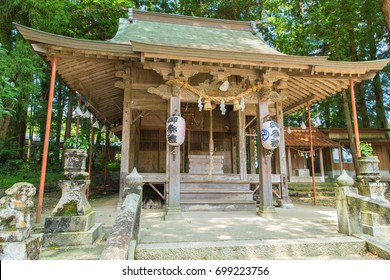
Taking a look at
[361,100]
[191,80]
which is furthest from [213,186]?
[361,100]

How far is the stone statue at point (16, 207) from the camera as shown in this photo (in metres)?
1.90

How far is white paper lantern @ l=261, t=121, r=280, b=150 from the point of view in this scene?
18.1 feet

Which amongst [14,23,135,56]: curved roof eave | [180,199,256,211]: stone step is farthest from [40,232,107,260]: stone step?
[14,23,135,56]: curved roof eave

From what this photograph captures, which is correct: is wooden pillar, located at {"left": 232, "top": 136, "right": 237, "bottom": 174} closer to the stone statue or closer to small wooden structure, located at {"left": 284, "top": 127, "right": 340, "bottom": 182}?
small wooden structure, located at {"left": 284, "top": 127, "right": 340, "bottom": 182}

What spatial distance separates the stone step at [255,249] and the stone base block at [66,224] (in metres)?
0.99

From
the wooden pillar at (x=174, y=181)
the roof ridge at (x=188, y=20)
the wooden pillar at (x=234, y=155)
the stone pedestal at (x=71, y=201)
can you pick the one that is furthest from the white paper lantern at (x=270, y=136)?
the roof ridge at (x=188, y=20)

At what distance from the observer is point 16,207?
1944 millimetres

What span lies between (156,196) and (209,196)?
7.04 feet

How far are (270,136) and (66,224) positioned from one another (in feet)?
14.7

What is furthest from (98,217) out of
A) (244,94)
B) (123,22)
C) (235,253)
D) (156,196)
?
(123,22)

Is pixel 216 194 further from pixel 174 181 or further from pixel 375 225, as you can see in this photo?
pixel 375 225

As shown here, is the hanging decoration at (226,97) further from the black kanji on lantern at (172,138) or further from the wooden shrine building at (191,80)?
the black kanji on lantern at (172,138)

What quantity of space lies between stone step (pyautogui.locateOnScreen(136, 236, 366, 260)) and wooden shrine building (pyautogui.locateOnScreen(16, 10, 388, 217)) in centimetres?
200

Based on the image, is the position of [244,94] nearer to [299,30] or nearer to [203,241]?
[203,241]
